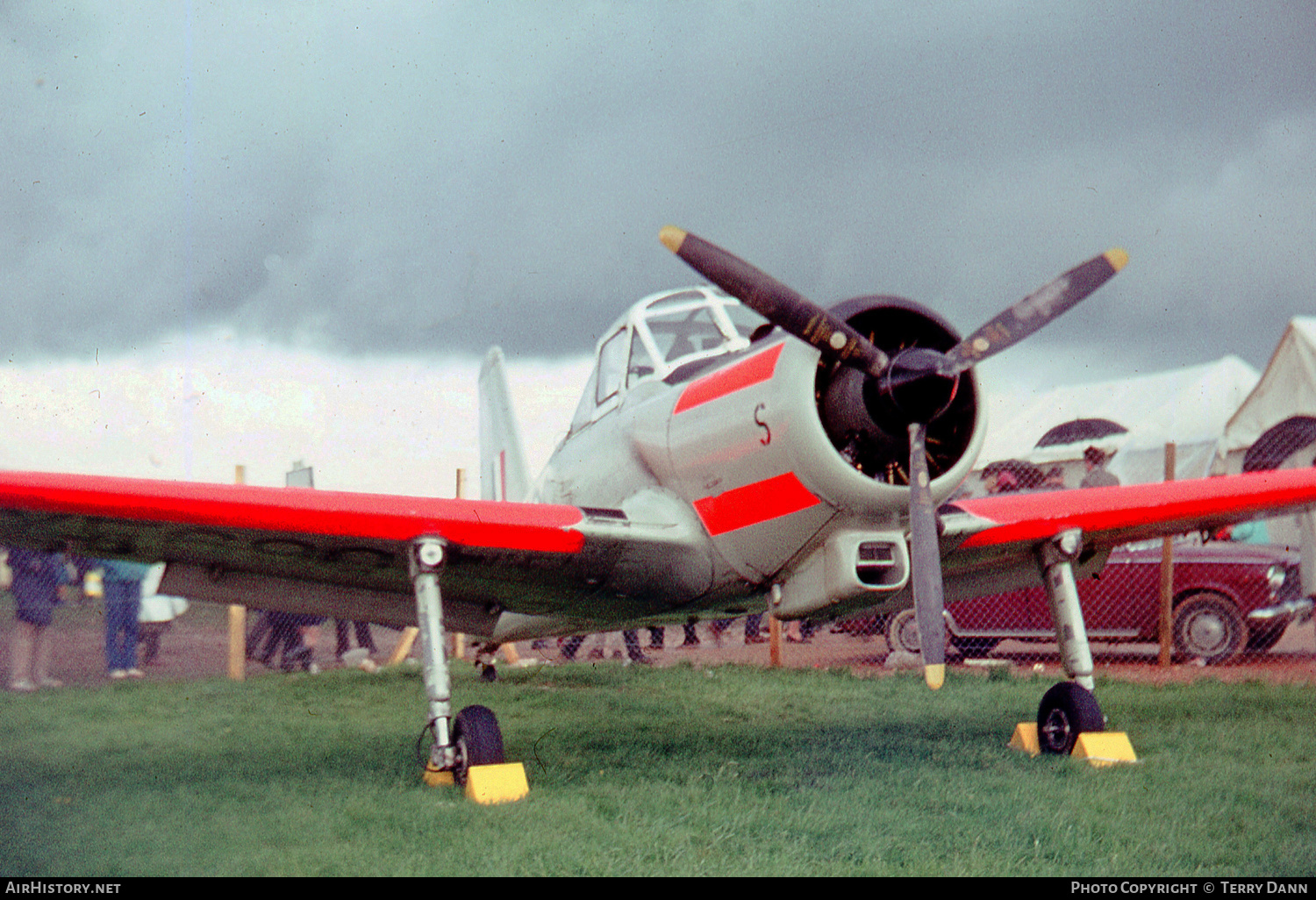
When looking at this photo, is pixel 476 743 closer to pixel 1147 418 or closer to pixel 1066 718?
pixel 1066 718

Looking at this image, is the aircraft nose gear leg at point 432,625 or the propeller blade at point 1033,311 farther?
the aircraft nose gear leg at point 432,625

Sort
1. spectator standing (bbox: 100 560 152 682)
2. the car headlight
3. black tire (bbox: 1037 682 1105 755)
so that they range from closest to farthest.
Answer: black tire (bbox: 1037 682 1105 755) < spectator standing (bbox: 100 560 152 682) < the car headlight

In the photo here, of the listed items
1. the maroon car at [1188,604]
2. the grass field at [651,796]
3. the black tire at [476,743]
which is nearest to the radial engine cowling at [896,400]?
the grass field at [651,796]

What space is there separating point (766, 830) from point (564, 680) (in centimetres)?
644

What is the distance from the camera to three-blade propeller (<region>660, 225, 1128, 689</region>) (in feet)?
14.1

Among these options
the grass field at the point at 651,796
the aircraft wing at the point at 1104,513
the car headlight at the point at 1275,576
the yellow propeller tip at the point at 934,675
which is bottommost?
the grass field at the point at 651,796

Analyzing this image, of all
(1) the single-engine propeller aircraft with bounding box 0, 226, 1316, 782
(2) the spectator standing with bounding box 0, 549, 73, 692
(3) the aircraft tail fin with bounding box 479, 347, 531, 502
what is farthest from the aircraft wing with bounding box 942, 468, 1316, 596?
(2) the spectator standing with bounding box 0, 549, 73, 692

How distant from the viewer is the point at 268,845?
11.7ft

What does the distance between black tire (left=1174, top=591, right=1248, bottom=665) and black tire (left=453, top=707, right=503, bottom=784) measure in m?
8.03

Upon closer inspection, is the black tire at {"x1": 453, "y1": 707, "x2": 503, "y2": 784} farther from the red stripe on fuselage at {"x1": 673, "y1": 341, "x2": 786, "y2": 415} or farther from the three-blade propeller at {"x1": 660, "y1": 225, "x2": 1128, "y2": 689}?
the three-blade propeller at {"x1": 660, "y1": 225, "x2": 1128, "y2": 689}

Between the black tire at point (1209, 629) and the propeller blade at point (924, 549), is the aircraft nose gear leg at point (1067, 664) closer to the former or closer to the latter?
the propeller blade at point (924, 549)

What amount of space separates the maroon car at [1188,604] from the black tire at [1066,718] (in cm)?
427

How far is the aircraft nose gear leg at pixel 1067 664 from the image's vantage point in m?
5.57
